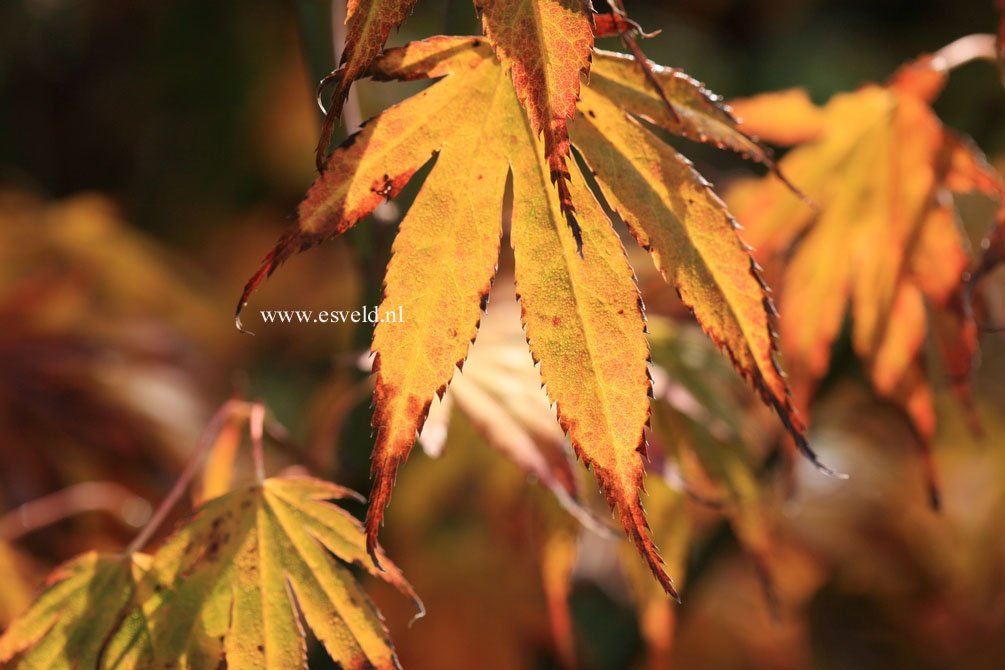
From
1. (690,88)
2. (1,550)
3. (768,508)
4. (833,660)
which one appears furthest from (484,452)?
(833,660)

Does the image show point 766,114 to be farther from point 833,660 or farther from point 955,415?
point 833,660

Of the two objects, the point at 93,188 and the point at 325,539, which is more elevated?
the point at 325,539

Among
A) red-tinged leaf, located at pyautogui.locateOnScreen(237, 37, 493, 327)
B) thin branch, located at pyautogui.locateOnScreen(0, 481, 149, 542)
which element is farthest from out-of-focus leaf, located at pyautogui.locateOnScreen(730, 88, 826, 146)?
thin branch, located at pyautogui.locateOnScreen(0, 481, 149, 542)

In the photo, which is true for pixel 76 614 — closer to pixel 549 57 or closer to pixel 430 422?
pixel 430 422

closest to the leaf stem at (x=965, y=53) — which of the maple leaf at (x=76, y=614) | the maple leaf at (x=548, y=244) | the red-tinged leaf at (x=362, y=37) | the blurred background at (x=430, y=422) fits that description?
the blurred background at (x=430, y=422)

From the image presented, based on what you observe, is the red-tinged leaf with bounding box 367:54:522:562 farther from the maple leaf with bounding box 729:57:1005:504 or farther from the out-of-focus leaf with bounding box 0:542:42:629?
the out-of-focus leaf with bounding box 0:542:42:629

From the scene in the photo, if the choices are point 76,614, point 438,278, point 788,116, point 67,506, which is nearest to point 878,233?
point 788,116

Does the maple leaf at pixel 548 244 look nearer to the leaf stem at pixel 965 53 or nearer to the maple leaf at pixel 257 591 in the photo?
the maple leaf at pixel 257 591
